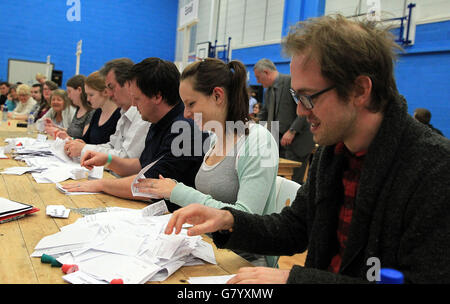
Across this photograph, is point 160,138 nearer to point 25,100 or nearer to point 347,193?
point 347,193

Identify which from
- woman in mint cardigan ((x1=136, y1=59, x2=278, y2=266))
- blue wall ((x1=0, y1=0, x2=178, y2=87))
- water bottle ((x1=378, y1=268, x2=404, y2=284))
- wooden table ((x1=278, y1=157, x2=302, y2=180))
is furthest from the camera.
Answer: blue wall ((x1=0, y1=0, x2=178, y2=87))

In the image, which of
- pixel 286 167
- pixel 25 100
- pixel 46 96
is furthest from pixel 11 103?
pixel 286 167

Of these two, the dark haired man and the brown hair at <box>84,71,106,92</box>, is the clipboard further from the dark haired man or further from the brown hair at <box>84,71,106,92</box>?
the dark haired man

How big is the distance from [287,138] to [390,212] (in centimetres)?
361

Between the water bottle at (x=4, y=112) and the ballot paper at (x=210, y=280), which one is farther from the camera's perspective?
the water bottle at (x=4, y=112)

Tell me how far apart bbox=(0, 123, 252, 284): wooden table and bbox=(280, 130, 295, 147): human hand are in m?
2.92

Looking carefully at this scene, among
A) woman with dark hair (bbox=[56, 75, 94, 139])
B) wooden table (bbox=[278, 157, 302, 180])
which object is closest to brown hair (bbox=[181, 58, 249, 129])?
wooden table (bbox=[278, 157, 302, 180])

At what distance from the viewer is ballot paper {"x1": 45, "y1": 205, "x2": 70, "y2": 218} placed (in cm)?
146

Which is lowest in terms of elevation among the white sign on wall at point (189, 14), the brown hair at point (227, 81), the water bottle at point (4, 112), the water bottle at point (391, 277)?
the water bottle at point (391, 277)

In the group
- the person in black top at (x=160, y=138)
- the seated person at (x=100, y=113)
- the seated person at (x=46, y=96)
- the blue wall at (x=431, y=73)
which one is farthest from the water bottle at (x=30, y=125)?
the blue wall at (x=431, y=73)

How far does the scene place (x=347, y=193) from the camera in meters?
1.08

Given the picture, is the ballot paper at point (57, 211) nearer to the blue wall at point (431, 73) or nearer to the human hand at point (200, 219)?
the human hand at point (200, 219)

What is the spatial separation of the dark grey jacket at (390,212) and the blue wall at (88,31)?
12279 millimetres

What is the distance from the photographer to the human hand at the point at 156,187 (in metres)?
1.53
